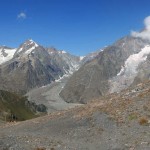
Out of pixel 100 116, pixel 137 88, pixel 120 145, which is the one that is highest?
pixel 137 88

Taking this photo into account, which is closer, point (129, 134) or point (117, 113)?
point (129, 134)

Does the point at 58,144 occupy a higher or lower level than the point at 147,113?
lower

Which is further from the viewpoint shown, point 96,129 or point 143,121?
point 96,129

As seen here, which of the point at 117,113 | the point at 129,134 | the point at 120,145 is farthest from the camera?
the point at 117,113

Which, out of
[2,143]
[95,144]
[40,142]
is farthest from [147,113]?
[2,143]

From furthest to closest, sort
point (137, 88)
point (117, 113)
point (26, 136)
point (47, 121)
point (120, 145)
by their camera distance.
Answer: point (137, 88)
point (47, 121)
point (117, 113)
point (26, 136)
point (120, 145)

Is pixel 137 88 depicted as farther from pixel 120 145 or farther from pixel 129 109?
pixel 120 145

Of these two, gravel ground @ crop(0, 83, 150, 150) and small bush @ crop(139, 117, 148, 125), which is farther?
small bush @ crop(139, 117, 148, 125)

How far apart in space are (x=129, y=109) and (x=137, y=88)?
34.4ft

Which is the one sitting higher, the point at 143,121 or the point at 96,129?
the point at 143,121

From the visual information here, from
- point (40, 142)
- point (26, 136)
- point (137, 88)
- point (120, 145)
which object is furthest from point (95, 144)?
point (137, 88)

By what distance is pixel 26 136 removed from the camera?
37000 mm

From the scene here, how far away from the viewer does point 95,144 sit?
33.5 m

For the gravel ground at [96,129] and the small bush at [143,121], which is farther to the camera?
the small bush at [143,121]
